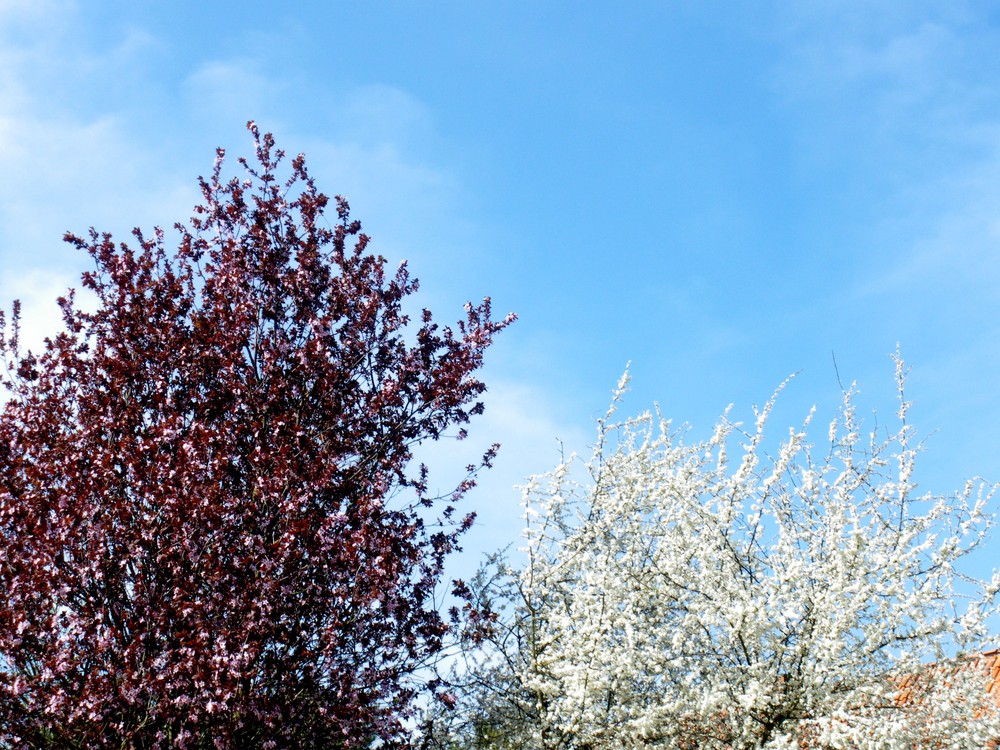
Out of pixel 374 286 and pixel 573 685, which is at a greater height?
pixel 374 286

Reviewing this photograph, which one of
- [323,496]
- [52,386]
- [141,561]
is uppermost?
[52,386]

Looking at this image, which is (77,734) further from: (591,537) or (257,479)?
(591,537)

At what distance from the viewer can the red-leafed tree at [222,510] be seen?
790cm

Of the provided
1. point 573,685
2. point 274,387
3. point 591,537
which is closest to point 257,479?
point 274,387

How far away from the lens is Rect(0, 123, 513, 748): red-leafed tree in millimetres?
7898

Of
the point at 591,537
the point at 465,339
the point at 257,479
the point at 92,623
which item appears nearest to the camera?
the point at 92,623

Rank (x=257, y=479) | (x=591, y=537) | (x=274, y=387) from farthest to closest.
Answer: (x=591, y=537) → (x=274, y=387) → (x=257, y=479)

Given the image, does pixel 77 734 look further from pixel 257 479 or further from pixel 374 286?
pixel 374 286

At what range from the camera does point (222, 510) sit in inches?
327

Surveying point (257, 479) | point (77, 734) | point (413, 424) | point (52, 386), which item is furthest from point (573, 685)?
point (52, 386)

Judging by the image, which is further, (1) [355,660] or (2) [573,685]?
(2) [573,685]

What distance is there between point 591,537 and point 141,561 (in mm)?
6623

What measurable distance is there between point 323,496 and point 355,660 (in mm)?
1595

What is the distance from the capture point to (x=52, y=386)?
32.9 ft
